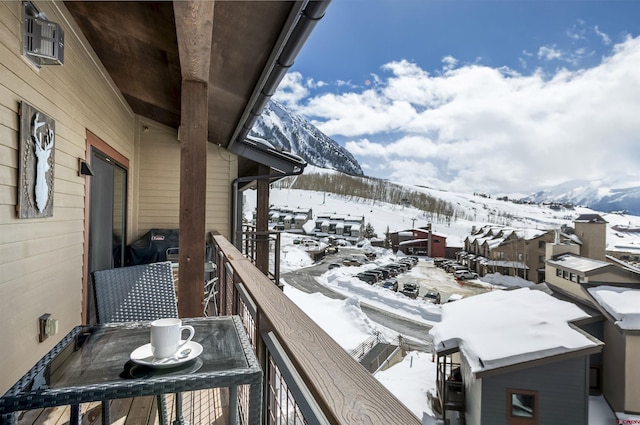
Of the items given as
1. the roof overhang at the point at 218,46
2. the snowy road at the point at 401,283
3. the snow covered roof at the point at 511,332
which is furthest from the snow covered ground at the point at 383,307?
the roof overhang at the point at 218,46

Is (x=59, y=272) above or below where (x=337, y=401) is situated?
below

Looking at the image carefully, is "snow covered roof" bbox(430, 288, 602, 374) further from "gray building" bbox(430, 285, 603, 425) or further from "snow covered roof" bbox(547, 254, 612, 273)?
"snow covered roof" bbox(547, 254, 612, 273)

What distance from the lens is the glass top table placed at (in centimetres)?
90

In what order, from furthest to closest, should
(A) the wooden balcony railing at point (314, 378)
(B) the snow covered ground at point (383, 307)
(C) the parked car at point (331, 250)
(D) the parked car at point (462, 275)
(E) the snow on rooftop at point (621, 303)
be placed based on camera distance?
(C) the parked car at point (331, 250)
(D) the parked car at point (462, 275)
(B) the snow covered ground at point (383, 307)
(E) the snow on rooftop at point (621, 303)
(A) the wooden balcony railing at point (314, 378)

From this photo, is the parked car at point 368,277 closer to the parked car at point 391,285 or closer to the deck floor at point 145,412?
the parked car at point 391,285

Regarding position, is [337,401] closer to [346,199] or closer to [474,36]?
[474,36]

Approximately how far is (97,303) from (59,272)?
40.6 inches

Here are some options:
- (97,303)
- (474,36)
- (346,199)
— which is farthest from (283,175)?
(346,199)

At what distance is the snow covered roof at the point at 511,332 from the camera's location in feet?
19.6

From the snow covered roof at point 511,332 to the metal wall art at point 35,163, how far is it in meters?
6.57

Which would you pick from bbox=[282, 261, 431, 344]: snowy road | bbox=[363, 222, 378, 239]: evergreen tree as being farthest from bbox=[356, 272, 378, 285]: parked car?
bbox=[363, 222, 378, 239]: evergreen tree

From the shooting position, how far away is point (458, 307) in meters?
9.10

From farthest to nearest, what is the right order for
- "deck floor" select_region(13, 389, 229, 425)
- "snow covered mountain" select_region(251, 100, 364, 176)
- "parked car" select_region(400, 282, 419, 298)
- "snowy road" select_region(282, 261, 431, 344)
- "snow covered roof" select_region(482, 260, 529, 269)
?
"snow covered mountain" select_region(251, 100, 364, 176)
"snow covered roof" select_region(482, 260, 529, 269)
"parked car" select_region(400, 282, 419, 298)
"snowy road" select_region(282, 261, 431, 344)
"deck floor" select_region(13, 389, 229, 425)

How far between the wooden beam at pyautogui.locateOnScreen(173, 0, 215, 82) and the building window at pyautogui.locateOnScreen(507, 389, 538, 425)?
694 cm
